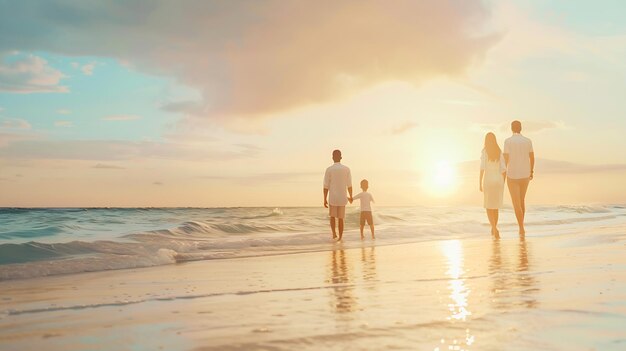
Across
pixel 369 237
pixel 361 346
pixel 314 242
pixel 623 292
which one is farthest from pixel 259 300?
pixel 369 237

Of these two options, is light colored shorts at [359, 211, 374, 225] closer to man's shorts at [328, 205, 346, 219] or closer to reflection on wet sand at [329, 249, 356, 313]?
man's shorts at [328, 205, 346, 219]

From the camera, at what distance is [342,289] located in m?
5.03

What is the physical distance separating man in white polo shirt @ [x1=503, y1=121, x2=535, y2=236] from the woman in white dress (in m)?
0.19

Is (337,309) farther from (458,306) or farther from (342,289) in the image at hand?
(342,289)

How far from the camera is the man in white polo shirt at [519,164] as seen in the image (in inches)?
529

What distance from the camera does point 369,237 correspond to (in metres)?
16.2

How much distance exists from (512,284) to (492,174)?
934 cm

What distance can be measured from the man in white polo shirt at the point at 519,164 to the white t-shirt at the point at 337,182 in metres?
4.35

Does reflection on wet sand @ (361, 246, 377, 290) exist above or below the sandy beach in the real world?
below

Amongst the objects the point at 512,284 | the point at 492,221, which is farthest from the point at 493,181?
the point at 512,284

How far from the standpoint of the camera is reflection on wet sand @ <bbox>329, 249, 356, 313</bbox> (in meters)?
4.06

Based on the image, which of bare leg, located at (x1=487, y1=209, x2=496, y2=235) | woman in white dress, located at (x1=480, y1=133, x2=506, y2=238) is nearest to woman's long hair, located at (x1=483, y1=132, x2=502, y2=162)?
woman in white dress, located at (x1=480, y1=133, x2=506, y2=238)

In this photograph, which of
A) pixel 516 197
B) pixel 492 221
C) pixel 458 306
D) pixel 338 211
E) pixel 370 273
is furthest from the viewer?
pixel 338 211

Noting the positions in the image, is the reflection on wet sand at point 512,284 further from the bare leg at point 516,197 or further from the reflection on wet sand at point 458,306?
the bare leg at point 516,197
